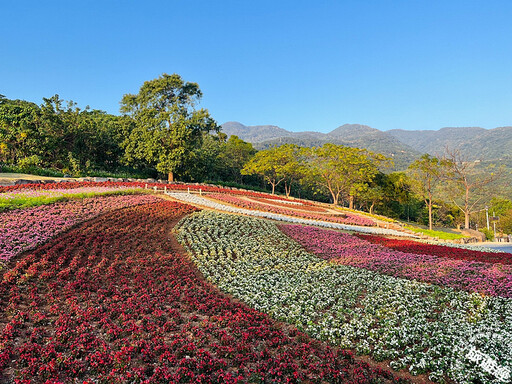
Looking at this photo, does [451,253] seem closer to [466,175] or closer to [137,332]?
[137,332]

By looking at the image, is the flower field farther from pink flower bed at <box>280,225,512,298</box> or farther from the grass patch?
the grass patch

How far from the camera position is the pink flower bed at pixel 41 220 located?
10500 millimetres

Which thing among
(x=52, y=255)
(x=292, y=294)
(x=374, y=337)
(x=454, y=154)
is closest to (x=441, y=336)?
(x=374, y=337)

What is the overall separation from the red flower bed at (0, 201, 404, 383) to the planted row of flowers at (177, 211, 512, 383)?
691mm

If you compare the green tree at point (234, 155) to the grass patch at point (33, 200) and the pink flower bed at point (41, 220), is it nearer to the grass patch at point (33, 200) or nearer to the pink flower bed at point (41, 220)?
the grass patch at point (33, 200)

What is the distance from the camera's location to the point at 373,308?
7.84 m

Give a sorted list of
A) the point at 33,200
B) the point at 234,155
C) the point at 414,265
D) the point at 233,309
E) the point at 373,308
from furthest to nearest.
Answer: the point at 234,155 < the point at 33,200 < the point at 414,265 < the point at 373,308 < the point at 233,309

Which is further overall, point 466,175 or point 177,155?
point 177,155

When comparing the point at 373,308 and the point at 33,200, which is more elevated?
the point at 33,200

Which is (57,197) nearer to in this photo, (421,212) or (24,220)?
(24,220)

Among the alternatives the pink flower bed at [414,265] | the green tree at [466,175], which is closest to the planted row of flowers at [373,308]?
the pink flower bed at [414,265]

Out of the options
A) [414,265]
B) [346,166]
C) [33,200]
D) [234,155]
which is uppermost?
[234,155]

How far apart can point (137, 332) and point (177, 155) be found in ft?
112

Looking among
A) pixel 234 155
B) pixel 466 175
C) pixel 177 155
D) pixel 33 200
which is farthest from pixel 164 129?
pixel 466 175
